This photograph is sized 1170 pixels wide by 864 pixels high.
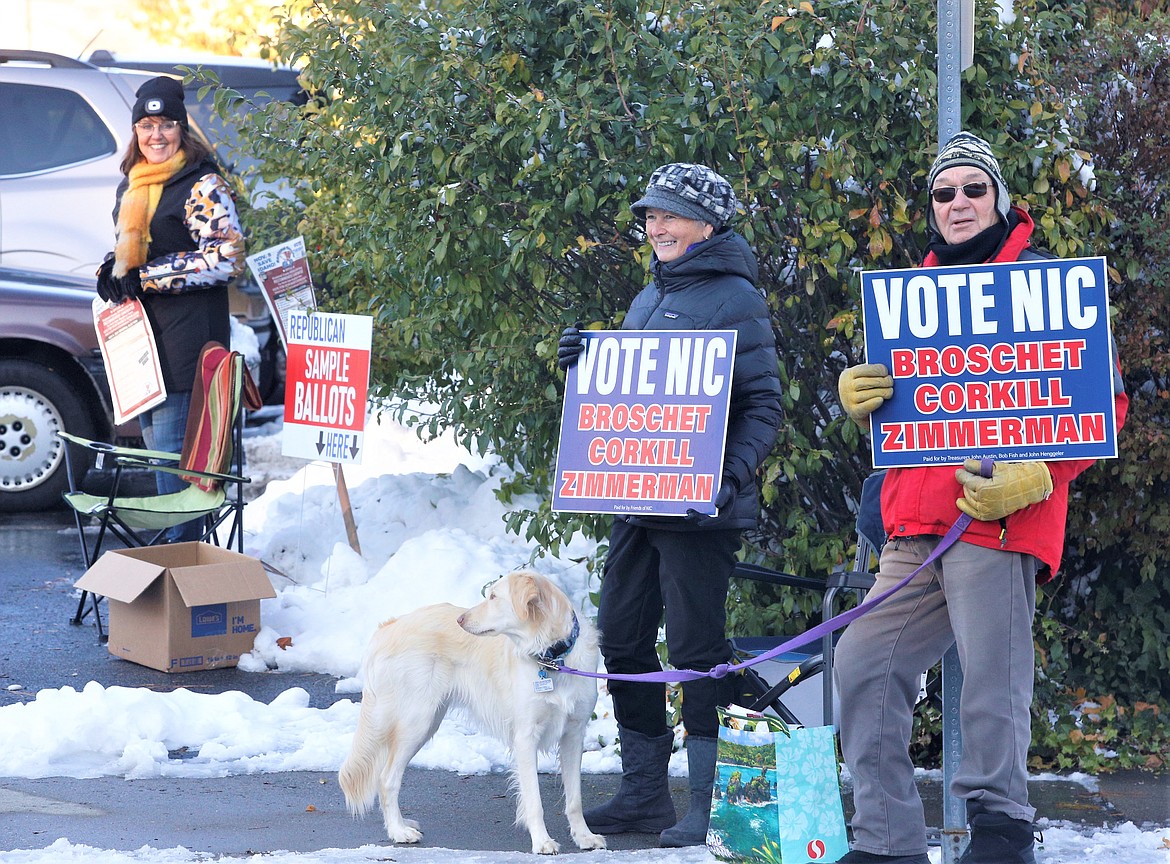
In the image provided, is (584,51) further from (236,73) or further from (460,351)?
(236,73)

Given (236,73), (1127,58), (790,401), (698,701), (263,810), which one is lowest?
(263,810)

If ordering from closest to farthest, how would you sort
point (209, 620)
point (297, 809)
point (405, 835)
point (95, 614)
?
point (405, 835)
point (297, 809)
point (209, 620)
point (95, 614)

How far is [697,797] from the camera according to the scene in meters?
4.48

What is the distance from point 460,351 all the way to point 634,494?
7.04 feet

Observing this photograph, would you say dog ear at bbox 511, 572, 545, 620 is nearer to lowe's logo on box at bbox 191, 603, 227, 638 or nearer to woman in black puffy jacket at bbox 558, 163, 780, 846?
woman in black puffy jacket at bbox 558, 163, 780, 846

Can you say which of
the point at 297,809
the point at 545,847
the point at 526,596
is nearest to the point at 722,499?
the point at 526,596

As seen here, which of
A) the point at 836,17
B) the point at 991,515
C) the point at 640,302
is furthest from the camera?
the point at 836,17

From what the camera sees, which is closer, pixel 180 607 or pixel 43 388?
pixel 180 607

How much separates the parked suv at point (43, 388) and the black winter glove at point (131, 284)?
2.54 meters

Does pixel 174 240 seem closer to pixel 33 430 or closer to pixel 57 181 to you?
pixel 33 430

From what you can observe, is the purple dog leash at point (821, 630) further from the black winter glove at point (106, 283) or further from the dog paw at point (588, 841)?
the black winter glove at point (106, 283)

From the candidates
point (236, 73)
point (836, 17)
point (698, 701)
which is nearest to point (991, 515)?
point (698, 701)

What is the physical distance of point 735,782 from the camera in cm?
374

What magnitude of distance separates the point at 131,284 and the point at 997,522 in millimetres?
5173
